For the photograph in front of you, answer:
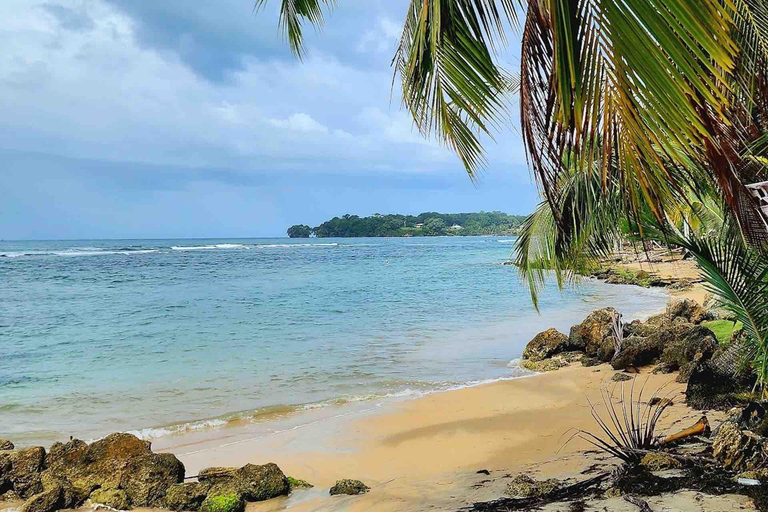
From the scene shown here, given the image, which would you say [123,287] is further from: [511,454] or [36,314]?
[511,454]

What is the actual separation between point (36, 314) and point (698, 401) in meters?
21.3

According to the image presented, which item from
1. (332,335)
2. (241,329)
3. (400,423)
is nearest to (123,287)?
(241,329)

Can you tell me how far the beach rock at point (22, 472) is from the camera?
565cm

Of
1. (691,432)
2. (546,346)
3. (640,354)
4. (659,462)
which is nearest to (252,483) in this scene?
(659,462)

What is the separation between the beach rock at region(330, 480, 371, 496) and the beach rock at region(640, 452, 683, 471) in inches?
95.8

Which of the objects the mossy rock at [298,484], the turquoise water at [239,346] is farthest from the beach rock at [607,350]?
the mossy rock at [298,484]

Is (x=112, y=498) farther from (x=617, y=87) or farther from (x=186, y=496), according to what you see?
(x=617, y=87)

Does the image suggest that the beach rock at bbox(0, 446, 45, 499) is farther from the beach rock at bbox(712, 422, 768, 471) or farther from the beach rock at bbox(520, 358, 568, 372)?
the beach rock at bbox(520, 358, 568, 372)

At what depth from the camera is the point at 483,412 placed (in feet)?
27.0

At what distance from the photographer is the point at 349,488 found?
5.40 metres

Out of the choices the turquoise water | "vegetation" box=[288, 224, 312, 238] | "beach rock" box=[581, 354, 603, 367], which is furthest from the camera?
"vegetation" box=[288, 224, 312, 238]

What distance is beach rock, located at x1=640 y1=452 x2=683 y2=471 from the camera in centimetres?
453

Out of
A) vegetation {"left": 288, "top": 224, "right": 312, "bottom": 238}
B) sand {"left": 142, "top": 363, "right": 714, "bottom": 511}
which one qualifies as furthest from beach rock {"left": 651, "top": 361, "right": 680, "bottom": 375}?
vegetation {"left": 288, "top": 224, "right": 312, "bottom": 238}

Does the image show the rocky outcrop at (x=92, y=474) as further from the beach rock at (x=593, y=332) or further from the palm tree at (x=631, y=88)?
the beach rock at (x=593, y=332)
